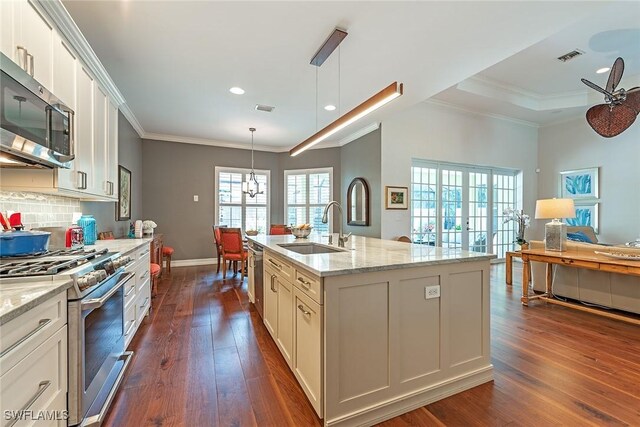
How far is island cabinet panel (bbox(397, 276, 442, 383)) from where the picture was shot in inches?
66.1

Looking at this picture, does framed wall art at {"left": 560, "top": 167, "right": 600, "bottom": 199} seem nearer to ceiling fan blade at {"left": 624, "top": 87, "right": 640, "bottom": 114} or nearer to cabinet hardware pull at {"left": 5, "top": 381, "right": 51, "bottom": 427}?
ceiling fan blade at {"left": 624, "top": 87, "right": 640, "bottom": 114}

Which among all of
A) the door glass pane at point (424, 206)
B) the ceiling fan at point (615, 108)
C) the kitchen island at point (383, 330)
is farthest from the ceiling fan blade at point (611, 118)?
the kitchen island at point (383, 330)

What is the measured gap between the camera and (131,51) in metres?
2.76

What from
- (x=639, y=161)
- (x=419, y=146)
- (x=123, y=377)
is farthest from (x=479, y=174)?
(x=123, y=377)

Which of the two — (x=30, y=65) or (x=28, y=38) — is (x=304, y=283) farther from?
(x=28, y=38)

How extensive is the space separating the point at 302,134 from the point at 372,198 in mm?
2008

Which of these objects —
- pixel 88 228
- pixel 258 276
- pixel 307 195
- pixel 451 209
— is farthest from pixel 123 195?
pixel 451 209

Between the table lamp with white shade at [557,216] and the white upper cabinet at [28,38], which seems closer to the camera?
the white upper cabinet at [28,38]

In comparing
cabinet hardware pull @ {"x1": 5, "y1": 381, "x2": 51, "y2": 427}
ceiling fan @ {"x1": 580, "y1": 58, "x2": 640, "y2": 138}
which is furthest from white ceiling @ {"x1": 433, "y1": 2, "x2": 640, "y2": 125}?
cabinet hardware pull @ {"x1": 5, "y1": 381, "x2": 51, "y2": 427}

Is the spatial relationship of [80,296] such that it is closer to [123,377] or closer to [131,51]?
[123,377]

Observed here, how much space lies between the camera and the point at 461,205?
232 inches

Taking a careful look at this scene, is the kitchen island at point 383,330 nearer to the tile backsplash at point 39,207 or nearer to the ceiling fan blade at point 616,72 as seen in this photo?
the tile backsplash at point 39,207

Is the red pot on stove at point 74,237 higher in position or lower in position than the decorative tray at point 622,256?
higher

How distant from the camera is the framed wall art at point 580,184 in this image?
5.73 meters
